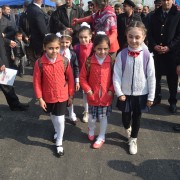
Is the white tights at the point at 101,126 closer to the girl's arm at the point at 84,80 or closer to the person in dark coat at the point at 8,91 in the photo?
the girl's arm at the point at 84,80

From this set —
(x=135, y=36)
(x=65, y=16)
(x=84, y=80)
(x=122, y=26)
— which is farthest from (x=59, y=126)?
(x=122, y=26)

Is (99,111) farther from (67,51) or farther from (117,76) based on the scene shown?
(67,51)

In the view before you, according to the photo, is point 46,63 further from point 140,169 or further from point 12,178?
point 140,169

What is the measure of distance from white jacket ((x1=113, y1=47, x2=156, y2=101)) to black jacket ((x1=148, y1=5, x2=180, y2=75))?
4.41 feet

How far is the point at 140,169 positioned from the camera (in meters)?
2.66

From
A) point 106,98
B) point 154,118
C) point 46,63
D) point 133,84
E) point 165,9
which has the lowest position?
point 154,118

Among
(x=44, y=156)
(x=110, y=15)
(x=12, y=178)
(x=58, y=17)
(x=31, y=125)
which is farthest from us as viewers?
(x=58, y=17)

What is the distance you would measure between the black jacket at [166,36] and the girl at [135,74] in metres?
1.35

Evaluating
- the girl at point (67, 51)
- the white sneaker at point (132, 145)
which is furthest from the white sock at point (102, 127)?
the girl at point (67, 51)

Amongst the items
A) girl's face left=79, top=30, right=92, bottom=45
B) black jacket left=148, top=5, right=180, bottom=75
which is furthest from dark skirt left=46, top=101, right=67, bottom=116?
black jacket left=148, top=5, right=180, bottom=75

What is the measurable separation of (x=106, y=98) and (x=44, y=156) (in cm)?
107

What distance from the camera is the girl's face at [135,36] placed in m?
2.51

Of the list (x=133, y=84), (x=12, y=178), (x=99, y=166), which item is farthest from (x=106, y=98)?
(x=12, y=178)

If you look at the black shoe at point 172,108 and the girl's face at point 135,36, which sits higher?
the girl's face at point 135,36
